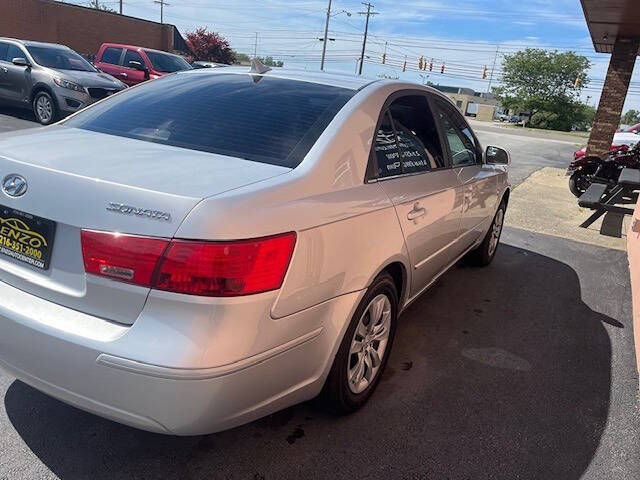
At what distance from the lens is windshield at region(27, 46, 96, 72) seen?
11.0 metres

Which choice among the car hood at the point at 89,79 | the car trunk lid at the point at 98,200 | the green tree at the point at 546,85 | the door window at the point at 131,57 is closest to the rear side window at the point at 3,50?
the car hood at the point at 89,79

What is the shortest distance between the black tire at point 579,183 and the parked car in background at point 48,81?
965 cm

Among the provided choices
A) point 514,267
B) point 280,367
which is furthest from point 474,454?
point 514,267

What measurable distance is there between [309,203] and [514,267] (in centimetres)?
409

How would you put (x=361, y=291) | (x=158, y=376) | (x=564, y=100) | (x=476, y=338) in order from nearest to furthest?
(x=158, y=376) → (x=361, y=291) → (x=476, y=338) → (x=564, y=100)

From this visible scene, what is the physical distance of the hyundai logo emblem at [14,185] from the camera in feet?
6.42

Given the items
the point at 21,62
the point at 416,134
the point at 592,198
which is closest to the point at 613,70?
the point at 592,198

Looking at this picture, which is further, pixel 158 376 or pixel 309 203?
pixel 309 203

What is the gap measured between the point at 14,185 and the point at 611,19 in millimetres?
11736

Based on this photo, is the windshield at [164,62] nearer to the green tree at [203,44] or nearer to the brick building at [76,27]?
the brick building at [76,27]

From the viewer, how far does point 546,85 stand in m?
63.7

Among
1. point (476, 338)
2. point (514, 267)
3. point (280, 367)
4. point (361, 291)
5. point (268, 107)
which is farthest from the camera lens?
point (514, 267)

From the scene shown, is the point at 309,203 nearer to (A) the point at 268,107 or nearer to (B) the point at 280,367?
(B) the point at 280,367

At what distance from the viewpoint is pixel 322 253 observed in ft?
6.86
